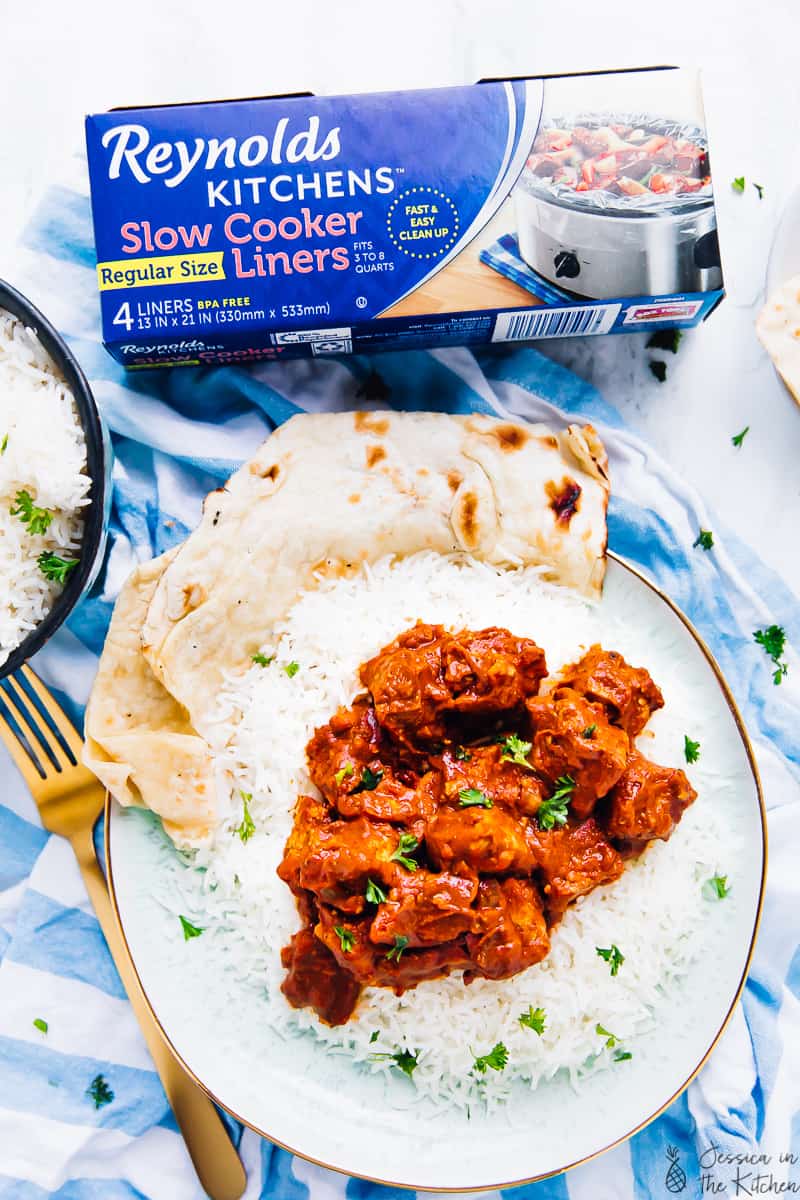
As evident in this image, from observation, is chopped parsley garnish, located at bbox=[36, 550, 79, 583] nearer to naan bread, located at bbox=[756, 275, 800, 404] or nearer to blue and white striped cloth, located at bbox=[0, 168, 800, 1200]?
blue and white striped cloth, located at bbox=[0, 168, 800, 1200]

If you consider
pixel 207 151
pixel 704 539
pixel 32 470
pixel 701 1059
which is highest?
pixel 207 151

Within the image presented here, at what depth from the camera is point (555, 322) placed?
11.6ft

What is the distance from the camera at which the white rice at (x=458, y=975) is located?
338cm

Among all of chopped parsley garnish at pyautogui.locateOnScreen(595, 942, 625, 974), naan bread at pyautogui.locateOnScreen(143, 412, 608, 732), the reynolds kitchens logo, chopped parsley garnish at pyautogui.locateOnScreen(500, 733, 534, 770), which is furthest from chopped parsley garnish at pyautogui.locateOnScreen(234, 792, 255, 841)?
the reynolds kitchens logo

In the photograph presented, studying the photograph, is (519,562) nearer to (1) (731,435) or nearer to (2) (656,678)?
(2) (656,678)

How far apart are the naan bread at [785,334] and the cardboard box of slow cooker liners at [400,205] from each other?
0.55 m

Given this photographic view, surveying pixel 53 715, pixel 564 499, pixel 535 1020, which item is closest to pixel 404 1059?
pixel 535 1020

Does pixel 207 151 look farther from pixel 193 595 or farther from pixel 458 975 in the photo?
pixel 458 975

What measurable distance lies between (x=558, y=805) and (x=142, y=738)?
1535mm

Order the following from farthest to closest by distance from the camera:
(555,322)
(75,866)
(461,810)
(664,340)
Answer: (664,340), (75,866), (555,322), (461,810)

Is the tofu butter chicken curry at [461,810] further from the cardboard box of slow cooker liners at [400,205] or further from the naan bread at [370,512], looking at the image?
the cardboard box of slow cooker liners at [400,205]

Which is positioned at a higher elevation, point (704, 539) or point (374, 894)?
point (704, 539)

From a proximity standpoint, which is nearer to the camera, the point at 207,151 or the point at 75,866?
the point at 207,151

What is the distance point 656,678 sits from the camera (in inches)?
142
